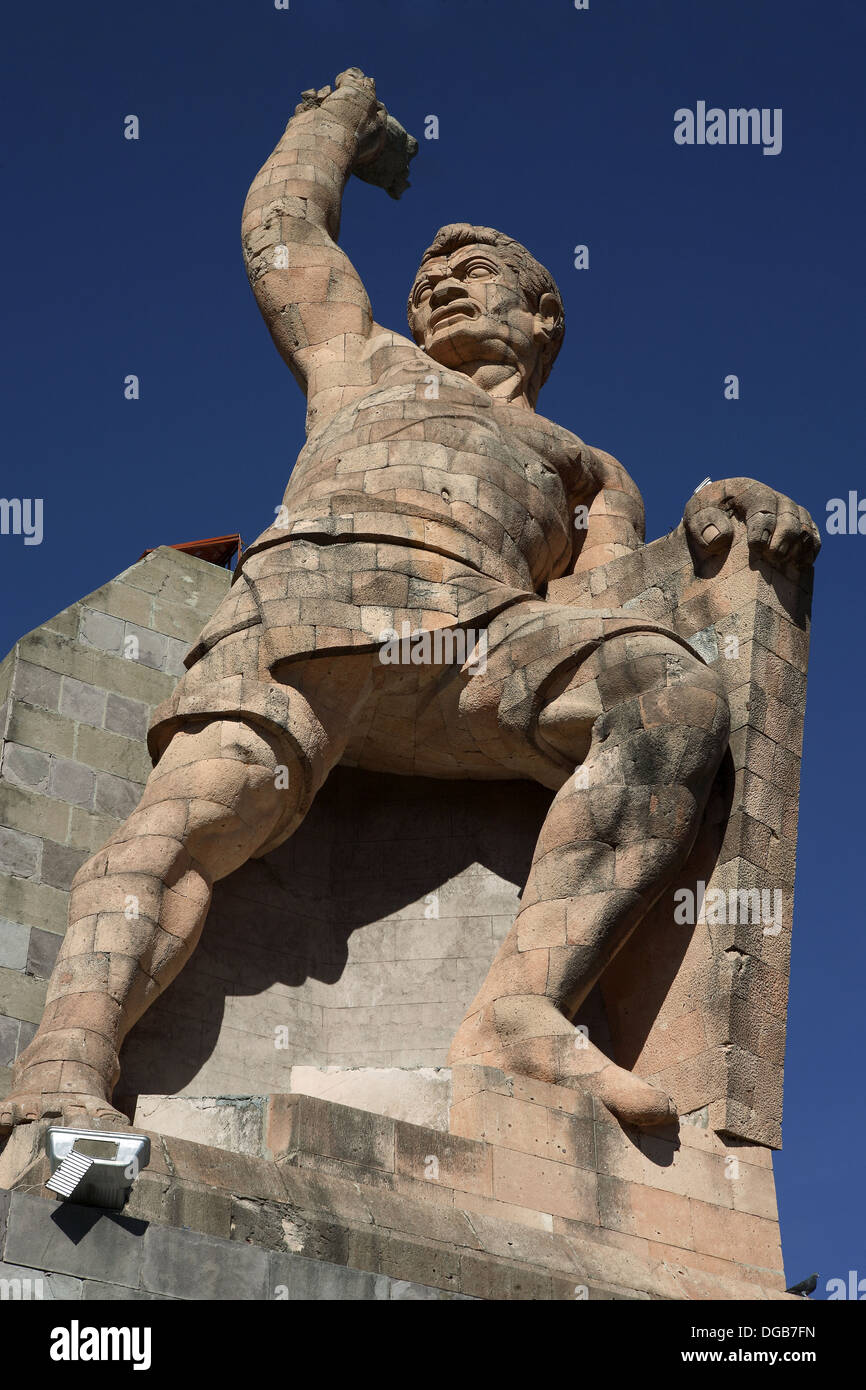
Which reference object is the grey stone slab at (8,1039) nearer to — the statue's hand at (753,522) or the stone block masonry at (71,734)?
the stone block masonry at (71,734)

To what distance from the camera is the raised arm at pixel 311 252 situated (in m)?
14.5

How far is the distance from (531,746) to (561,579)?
209 cm

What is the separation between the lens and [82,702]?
13.2 meters

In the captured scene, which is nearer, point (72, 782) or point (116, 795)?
point (72, 782)

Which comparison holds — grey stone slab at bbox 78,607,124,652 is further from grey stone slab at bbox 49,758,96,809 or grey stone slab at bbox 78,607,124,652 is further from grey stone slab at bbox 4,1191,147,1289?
grey stone slab at bbox 4,1191,147,1289

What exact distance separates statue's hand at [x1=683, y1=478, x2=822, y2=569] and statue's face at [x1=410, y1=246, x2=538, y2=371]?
6.96ft

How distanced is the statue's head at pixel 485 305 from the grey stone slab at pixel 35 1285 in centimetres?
785

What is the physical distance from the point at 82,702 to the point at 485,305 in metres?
4.03

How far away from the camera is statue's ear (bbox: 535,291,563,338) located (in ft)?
47.9

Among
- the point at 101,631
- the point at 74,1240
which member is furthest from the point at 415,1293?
the point at 101,631

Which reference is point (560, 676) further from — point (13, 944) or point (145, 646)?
point (13, 944)

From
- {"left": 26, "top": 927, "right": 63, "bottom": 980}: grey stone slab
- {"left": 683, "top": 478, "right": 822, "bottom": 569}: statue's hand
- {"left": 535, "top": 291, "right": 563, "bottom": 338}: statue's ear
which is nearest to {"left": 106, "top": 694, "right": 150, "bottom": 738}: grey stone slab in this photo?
{"left": 26, "top": 927, "right": 63, "bottom": 980}: grey stone slab

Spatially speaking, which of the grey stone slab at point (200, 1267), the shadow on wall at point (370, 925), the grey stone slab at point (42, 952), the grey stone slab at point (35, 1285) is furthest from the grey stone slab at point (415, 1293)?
the grey stone slab at point (42, 952)
